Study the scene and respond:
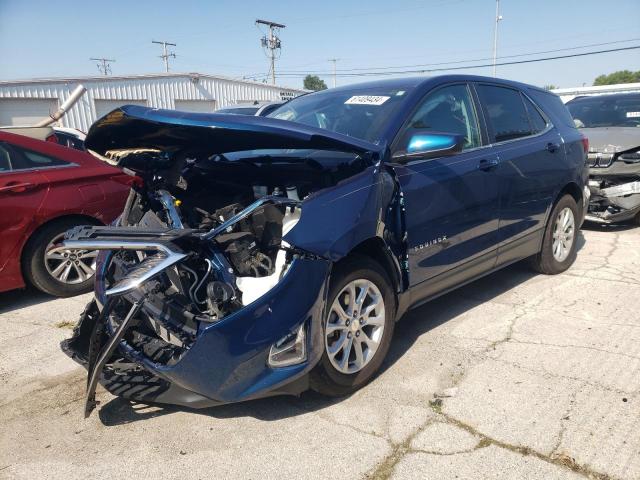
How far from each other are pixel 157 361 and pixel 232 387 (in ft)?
1.23

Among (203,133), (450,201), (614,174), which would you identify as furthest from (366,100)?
(614,174)

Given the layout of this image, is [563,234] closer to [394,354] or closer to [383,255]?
[394,354]

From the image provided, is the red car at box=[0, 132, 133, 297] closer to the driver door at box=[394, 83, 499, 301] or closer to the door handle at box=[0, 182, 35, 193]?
the door handle at box=[0, 182, 35, 193]

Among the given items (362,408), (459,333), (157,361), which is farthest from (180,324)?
(459,333)

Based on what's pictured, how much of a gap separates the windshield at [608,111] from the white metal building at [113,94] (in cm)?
1668

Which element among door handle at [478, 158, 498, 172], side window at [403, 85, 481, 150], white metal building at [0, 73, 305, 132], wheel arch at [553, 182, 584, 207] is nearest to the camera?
side window at [403, 85, 481, 150]

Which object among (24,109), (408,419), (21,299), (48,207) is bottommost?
(408,419)

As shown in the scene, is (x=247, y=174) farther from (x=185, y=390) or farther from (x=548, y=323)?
(x=548, y=323)

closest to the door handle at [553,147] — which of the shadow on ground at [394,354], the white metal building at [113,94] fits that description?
the shadow on ground at [394,354]

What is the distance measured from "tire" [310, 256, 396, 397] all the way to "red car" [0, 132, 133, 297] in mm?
3121

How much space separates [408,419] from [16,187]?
3.84 m

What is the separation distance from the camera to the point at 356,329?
9.69 feet

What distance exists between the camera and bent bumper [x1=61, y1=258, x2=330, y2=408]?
237 cm

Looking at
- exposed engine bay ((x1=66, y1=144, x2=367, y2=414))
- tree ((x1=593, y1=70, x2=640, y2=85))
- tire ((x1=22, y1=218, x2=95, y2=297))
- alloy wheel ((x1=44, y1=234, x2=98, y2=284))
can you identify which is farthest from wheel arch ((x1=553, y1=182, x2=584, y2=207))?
tree ((x1=593, y1=70, x2=640, y2=85))
